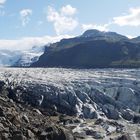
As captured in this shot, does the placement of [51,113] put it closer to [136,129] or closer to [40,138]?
[136,129]

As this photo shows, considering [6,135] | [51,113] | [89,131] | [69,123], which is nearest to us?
[6,135]

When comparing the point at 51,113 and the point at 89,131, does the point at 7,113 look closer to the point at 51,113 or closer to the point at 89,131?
→ the point at 89,131

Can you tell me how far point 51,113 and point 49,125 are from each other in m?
44.3

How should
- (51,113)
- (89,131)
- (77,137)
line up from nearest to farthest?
(77,137) < (89,131) < (51,113)

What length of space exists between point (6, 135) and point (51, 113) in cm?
6512

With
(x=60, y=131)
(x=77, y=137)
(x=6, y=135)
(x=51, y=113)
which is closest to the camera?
(x=6, y=135)

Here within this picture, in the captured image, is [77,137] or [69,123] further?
[69,123]

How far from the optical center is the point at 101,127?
168m

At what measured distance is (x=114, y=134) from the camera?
160 metres

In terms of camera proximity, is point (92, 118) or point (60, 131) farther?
point (92, 118)

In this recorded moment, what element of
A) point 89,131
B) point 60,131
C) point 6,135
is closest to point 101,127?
point 89,131

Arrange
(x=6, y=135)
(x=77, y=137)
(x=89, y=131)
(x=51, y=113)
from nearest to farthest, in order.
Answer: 1. (x=6, y=135)
2. (x=77, y=137)
3. (x=89, y=131)
4. (x=51, y=113)

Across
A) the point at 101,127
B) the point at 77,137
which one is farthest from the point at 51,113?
the point at 77,137

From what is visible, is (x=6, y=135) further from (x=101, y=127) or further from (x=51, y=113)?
(x=51, y=113)
